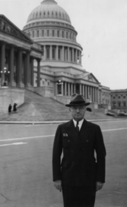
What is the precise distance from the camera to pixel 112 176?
26.6ft

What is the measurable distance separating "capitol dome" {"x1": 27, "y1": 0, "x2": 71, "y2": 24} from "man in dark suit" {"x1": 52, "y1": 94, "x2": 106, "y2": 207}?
11253 cm

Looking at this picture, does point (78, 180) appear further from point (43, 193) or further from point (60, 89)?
point (60, 89)

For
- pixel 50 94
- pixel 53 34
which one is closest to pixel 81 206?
pixel 50 94

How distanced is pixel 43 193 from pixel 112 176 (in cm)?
235

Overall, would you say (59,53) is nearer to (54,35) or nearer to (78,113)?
(54,35)

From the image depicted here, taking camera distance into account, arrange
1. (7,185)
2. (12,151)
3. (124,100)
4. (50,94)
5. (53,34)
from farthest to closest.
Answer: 1. (124,100)
2. (53,34)
3. (50,94)
4. (12,151)
5. (7,185)

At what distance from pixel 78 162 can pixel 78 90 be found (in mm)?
102701

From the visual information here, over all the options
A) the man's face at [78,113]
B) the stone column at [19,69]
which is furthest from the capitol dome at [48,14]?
the man's face at [78,113]

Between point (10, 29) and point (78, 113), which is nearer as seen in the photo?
point (78, 113)

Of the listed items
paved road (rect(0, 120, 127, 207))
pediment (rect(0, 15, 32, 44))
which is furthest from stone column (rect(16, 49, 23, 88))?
paved road (rect(0, 120, 127, 207))

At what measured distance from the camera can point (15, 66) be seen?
6031cm

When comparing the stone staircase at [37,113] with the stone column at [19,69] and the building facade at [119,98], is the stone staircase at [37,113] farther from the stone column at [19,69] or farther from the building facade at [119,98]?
the building facade at [119,98]

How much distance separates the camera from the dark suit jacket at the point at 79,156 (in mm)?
4118

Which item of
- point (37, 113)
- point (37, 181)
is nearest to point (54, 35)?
point (37, 113)
